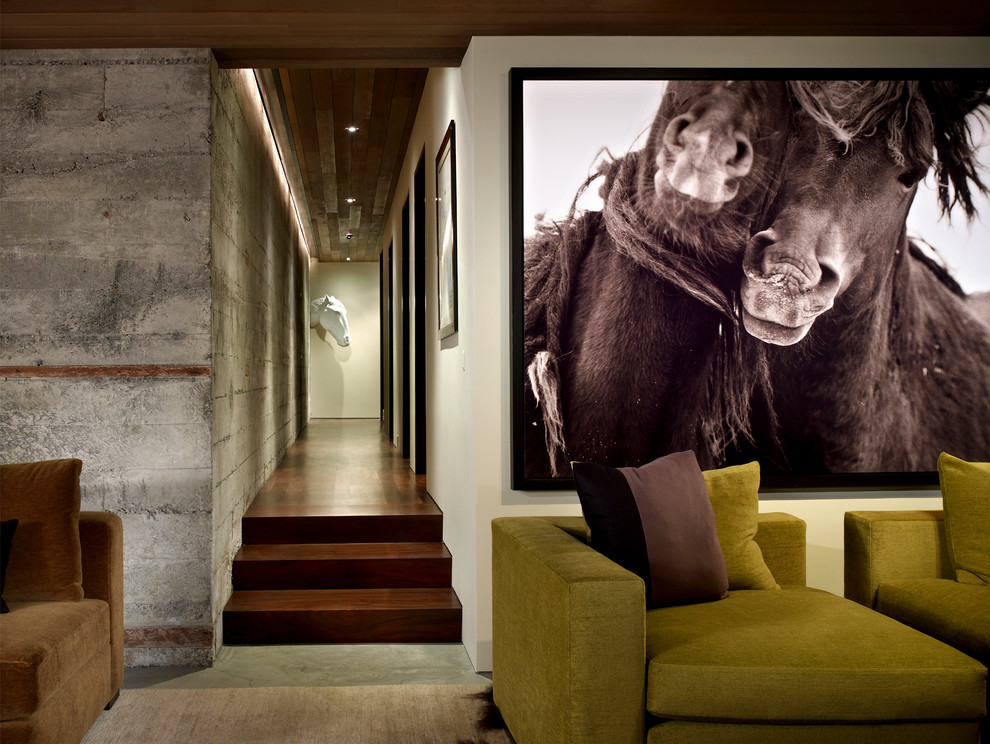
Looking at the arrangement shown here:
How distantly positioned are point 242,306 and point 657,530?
2875mm

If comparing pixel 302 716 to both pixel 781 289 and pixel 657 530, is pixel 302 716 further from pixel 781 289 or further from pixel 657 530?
pixel 781 289

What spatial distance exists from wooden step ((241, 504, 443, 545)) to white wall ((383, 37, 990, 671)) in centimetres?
94

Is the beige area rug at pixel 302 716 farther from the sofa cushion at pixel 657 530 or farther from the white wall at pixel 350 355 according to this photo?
the white wall at pixel 350 355

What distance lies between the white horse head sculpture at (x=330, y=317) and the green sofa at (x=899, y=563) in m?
11.5

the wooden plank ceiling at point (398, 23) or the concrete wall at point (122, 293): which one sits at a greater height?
the wooden plank ceiling at point (398, 23)

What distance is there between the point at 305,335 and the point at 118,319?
25.8 ft

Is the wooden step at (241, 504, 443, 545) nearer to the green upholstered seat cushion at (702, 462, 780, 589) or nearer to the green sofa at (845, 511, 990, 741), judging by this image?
the green upholstered seat cushion at (702, 462, 780, 589)

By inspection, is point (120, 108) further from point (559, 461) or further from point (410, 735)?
point (410, 735)

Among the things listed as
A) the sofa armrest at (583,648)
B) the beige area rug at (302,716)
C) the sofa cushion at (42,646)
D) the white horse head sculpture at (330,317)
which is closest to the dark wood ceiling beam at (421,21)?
the sofa armrest at (583,648)

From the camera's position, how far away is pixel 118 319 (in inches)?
132

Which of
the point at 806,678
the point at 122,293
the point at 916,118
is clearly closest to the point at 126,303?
the point at 122,293

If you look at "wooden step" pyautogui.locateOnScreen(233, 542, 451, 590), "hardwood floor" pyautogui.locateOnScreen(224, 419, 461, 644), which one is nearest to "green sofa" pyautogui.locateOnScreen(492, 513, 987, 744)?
"hardwood floor" pyautogui.locateOnScreen(224, 419, 461, 644)

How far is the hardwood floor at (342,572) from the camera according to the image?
11.9 ft

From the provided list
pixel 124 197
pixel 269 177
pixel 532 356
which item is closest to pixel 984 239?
pixel 532 356
